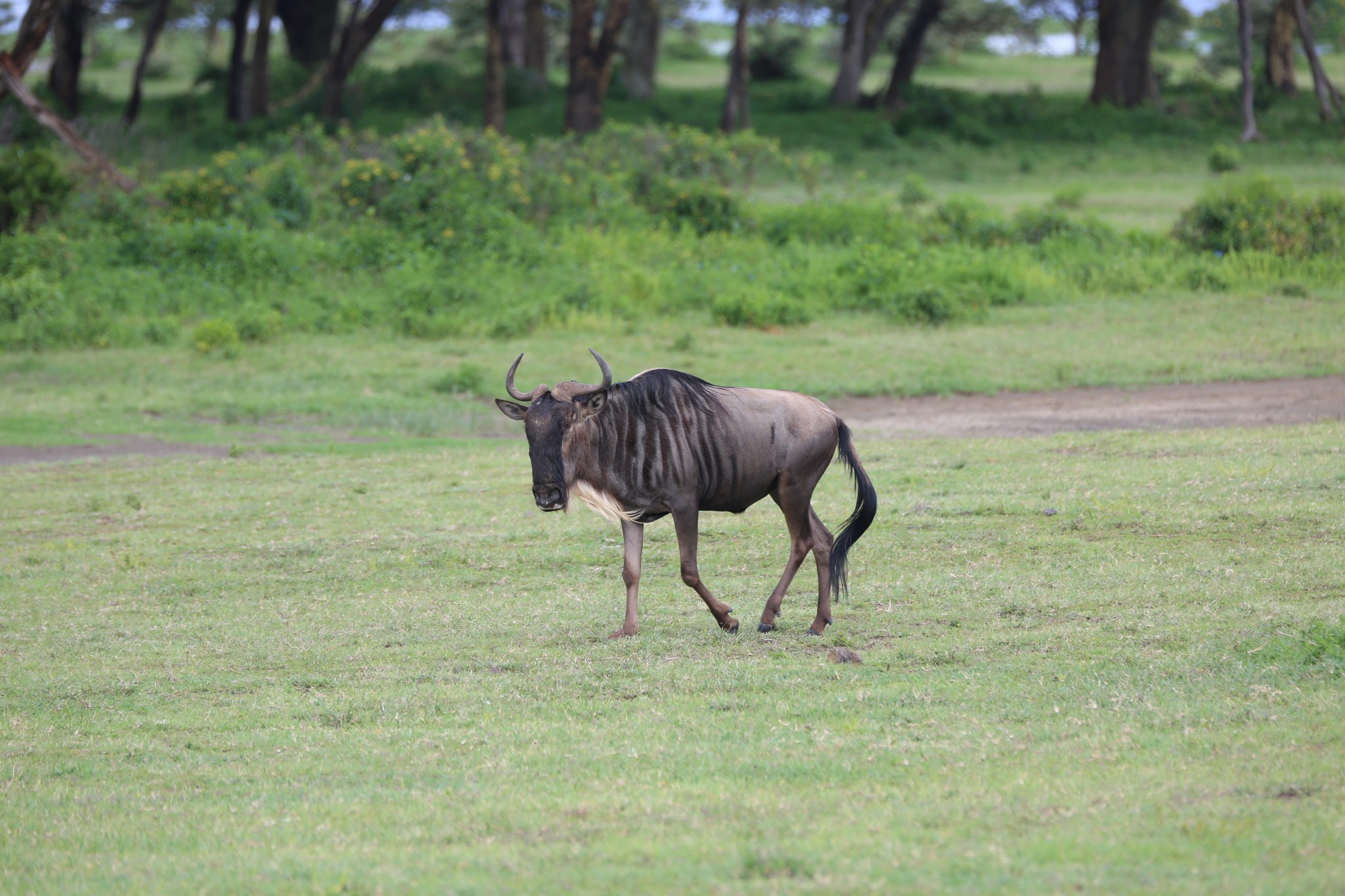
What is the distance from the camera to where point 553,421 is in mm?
8609

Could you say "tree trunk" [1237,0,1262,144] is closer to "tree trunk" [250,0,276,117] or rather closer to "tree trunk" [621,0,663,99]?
"tree trunk" [621,0,663,99]

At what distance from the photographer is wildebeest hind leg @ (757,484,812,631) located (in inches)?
355

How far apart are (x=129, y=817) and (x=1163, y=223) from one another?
23.4 metres

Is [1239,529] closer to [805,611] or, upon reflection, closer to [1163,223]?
[805,611]

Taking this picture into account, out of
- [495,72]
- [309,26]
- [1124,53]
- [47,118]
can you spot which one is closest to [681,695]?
[47,118]

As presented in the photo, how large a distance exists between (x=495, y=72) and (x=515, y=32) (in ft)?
39.4

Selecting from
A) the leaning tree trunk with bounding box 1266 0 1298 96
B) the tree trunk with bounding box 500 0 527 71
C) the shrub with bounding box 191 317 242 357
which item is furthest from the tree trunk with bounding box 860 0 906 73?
the shrub with bounding box 191 317 242 357

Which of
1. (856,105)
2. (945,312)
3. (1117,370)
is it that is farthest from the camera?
(856,105)

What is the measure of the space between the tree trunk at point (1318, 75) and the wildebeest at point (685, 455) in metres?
29.9

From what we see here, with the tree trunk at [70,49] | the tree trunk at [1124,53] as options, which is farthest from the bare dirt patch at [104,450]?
the tree trunk at [1124,53]

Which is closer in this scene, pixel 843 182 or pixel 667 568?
pixel 667 568

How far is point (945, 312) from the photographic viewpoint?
2159cm

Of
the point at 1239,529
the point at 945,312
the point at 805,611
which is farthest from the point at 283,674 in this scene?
the point at 945,312

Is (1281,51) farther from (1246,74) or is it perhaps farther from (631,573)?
(631,573)
